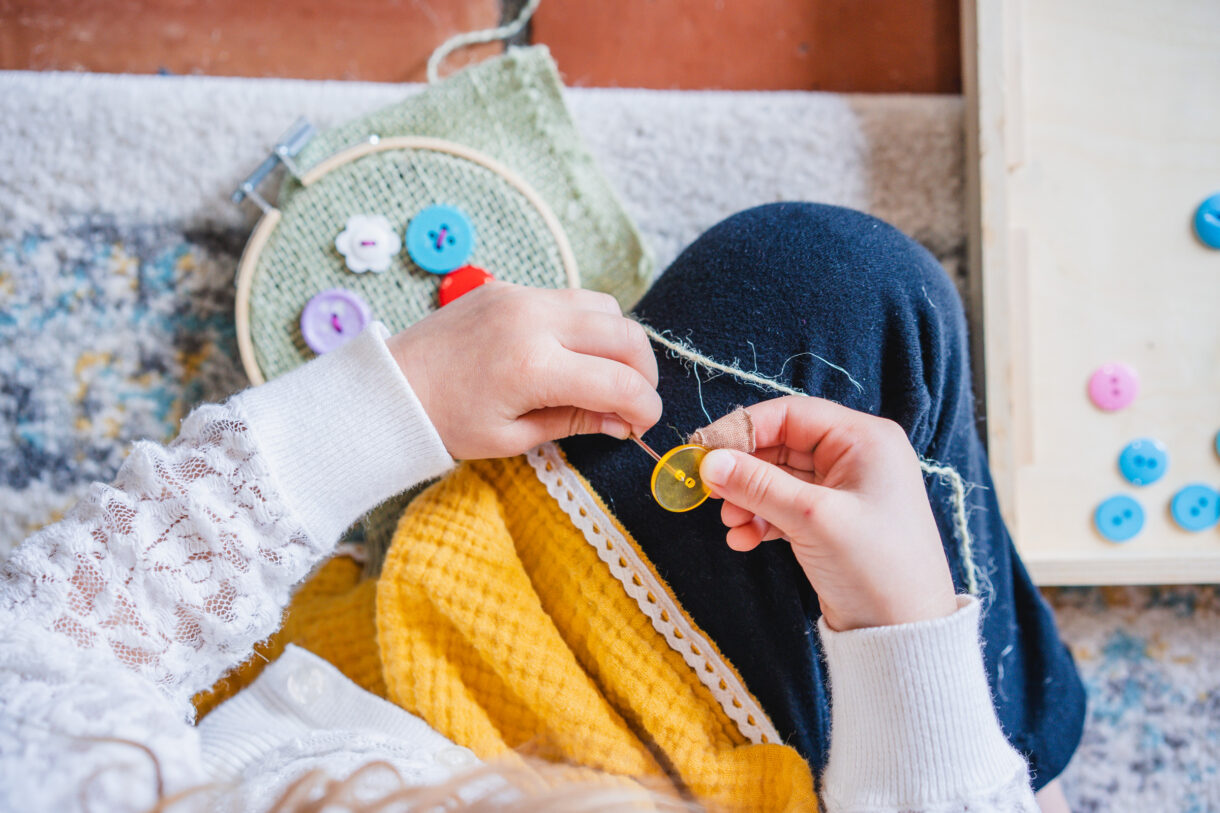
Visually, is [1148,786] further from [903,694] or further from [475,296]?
[475,296]

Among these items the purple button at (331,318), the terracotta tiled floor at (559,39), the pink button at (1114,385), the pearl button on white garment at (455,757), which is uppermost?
the terracotta tiled floor at (559,39)

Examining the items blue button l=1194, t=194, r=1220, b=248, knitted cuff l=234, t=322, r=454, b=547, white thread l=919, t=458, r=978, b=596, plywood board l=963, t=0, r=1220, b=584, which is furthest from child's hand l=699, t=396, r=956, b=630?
blue button l=1194, t=194, r=1220, b=248

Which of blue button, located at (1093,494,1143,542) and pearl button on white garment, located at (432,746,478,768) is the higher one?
pearl button on white garment, located at (432,746,478,768)

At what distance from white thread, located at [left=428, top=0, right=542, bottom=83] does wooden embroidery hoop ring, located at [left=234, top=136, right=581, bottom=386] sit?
0.17 metres

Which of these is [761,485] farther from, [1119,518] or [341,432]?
[1119,518]

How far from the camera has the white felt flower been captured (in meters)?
0.74

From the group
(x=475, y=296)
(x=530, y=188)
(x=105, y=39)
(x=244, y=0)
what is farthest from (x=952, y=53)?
(x=105, y=39)

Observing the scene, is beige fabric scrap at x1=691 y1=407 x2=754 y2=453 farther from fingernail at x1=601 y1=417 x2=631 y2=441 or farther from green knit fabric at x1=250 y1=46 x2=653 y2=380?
green knit fabric at x1=250 y1=46 x2=653 y2=380

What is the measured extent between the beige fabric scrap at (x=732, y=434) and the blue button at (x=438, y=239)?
1.09ft

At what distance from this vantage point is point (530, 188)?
0.76 meters

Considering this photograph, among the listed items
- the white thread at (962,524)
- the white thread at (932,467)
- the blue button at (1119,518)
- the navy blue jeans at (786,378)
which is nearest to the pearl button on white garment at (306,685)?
the navy blue jeans at (786,378)

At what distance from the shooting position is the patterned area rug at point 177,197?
84cm

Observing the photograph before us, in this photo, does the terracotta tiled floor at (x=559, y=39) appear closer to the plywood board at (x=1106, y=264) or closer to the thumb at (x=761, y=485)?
the plywood board at (x=1106, y=264)

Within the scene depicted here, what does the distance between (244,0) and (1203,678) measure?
50.2 inches
